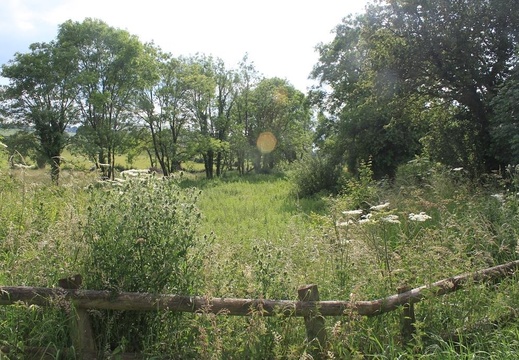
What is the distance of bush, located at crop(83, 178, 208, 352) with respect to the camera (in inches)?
146

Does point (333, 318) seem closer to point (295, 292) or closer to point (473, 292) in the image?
point (295, 292)

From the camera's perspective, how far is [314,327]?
355cm

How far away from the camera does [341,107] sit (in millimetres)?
25609

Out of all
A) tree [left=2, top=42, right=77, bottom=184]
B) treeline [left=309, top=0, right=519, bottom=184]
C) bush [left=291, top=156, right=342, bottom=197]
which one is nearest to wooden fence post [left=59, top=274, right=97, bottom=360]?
treeline [left=309, top=0, right=519, bottom=184]

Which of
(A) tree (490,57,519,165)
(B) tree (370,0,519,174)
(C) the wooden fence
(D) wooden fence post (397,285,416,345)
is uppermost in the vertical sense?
(B) tree (370,0,519,174)

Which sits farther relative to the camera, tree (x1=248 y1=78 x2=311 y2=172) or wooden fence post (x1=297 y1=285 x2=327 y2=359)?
tree (x1=248 y1=78 x2=311 y2=172)

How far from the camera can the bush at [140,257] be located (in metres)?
3.71

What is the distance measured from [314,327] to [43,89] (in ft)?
97.4

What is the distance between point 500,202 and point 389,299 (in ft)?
15.3

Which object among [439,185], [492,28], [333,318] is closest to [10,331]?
[333,318]

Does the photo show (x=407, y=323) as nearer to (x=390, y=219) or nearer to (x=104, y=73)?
(x=390, y=219)

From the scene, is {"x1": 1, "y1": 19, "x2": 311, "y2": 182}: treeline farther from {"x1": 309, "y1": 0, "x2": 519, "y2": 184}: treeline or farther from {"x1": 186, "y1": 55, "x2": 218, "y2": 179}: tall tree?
{"x1": 309, "y1": 0, "x2": 519, "y2": 184}: treeline

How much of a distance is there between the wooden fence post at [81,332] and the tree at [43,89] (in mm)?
26028

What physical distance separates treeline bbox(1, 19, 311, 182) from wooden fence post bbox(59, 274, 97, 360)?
19055mm
